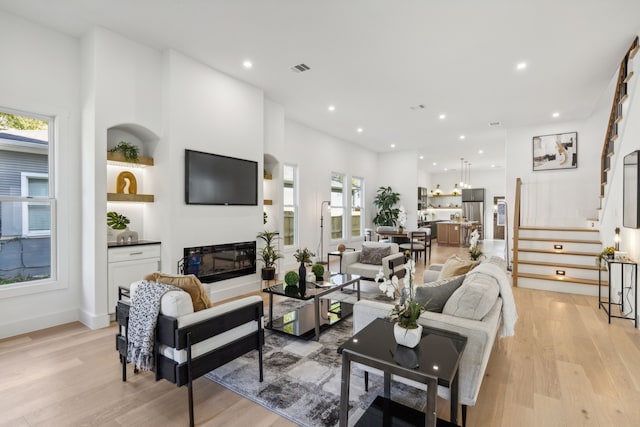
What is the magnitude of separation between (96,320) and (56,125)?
A: 239 cm

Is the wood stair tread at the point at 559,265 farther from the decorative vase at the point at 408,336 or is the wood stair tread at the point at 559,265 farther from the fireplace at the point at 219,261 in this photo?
the decorative vase at the point at 408,336

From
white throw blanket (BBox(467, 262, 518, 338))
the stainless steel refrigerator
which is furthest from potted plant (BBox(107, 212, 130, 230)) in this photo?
the stainless steel refrigerator

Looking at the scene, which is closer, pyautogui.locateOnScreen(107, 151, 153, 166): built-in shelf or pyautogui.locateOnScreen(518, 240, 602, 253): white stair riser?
pyautogui.locateOnScreen(107, 151, 153, 166): built-in shelf

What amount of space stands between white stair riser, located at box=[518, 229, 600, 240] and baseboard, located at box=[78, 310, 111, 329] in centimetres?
710

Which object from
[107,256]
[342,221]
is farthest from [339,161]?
[107,256]

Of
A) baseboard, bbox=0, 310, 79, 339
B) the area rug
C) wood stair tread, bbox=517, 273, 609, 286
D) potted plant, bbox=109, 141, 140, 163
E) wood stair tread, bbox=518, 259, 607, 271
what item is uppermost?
potted plant, bbox=109, 141, 140, 163

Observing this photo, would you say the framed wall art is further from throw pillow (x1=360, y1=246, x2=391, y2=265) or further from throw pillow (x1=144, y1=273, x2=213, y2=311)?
throw pillow (x1=144, y1=273, x2=213, y2=311)

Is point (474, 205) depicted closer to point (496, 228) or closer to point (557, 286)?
point (496, 228)

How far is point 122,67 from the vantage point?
389 centimetres

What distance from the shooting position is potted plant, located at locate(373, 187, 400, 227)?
10.1 metres

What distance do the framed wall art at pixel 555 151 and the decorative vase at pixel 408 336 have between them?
743 centimetres

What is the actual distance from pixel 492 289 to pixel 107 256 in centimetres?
413

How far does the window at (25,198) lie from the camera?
3492 mm

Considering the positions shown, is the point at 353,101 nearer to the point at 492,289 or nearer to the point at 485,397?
the point at 492,289
